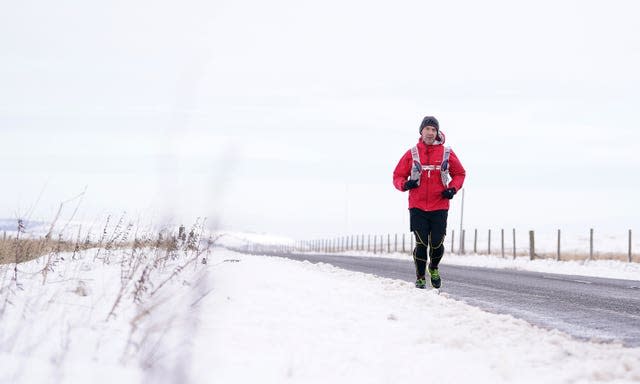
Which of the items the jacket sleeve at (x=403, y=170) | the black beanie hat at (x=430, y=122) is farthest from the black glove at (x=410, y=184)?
the black beanie hat at (x=430, y=122)

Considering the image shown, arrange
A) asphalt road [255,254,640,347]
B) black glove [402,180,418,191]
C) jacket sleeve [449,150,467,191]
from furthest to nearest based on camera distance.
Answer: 1. jacket sleeve [449,150,467,191]
2. black glove [402,180,418,191]
3. asphalt road [255,254,640,347]

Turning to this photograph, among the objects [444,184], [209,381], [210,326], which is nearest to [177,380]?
[209,381]

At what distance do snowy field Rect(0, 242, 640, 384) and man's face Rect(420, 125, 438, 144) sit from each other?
308 cm

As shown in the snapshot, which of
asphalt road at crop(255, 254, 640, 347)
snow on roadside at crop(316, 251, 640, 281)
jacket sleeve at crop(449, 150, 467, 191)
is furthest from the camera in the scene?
snow on roadside at crop(316, 251, 640, 281)

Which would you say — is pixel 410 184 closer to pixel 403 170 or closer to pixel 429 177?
pixel 429 177

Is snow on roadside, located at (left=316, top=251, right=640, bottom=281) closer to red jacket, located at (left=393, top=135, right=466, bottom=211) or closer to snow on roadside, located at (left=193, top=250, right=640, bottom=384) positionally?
red jacket, located at (left=393, top=135, right=466, bottom=211)

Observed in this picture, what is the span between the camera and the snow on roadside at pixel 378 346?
3.84 m

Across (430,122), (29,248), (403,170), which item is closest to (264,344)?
(403,170)

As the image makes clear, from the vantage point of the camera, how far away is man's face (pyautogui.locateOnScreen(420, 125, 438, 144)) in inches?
346

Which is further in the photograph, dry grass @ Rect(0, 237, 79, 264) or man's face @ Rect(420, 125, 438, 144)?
man's face @ Rect(420, 125, 438, 144)

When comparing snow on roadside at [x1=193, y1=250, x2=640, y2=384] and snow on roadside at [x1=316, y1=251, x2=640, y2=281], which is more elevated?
snow on roadside at [x1=193, y1=250, x2=640, y2=384]

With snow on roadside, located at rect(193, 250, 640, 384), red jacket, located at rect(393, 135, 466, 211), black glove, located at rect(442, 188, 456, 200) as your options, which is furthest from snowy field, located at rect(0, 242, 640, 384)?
red jacket, located at rect(393, 135, 466, 211)

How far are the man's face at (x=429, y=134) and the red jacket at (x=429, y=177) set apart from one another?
9 centimetres

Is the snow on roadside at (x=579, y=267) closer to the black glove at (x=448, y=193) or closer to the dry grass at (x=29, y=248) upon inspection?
the black glove at (x=448, y=193)
